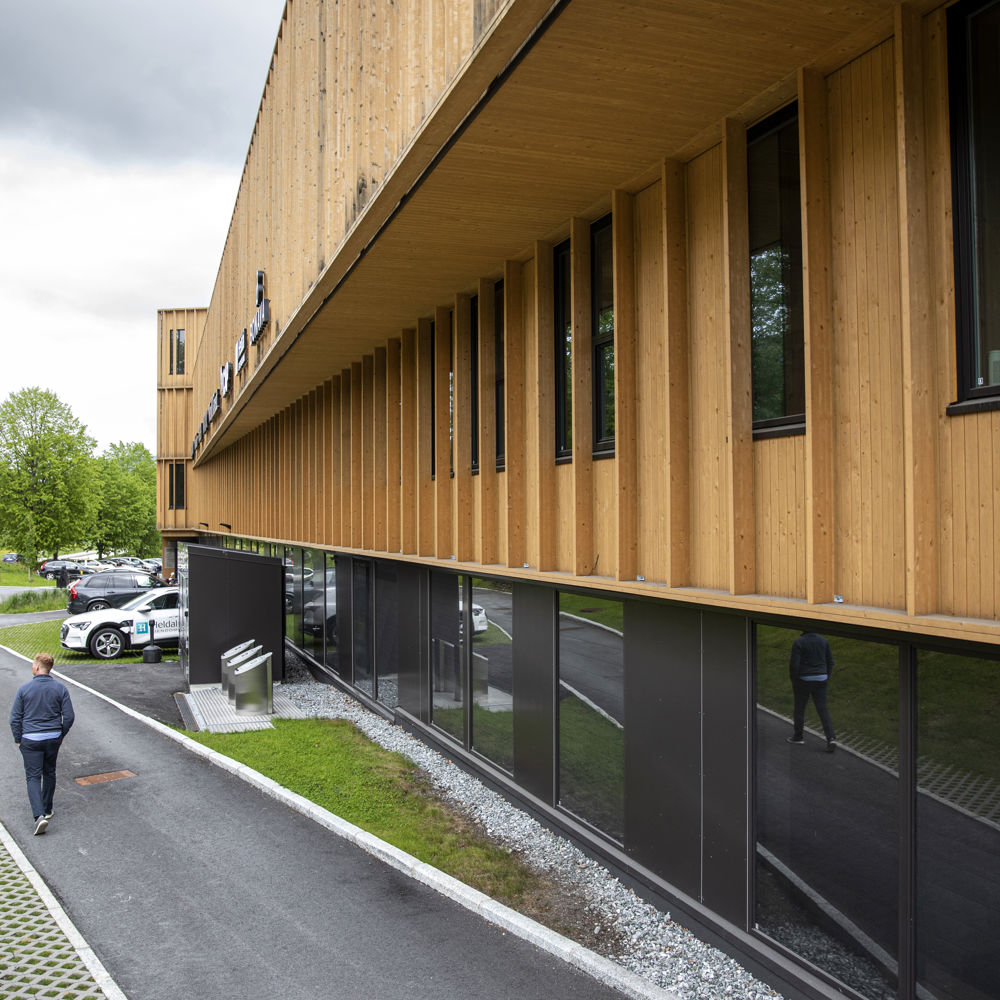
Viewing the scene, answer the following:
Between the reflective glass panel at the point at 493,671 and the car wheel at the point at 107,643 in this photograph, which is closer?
the reflective glass panel at the point at 493,671

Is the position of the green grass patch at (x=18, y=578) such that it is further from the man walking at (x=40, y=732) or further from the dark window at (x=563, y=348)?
the dark window at (x=563, y=348)

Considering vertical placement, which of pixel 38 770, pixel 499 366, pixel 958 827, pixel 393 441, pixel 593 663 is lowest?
pixel 38 770

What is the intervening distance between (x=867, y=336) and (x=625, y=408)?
2.48 meters

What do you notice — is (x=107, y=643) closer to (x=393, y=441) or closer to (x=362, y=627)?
(x=362, y=627)

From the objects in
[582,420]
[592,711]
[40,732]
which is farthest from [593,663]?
[40,732]

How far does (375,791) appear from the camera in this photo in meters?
10.1

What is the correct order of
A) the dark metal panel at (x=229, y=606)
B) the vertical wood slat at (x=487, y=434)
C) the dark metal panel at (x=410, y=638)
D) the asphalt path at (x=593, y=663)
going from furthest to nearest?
the dark metal panel at (x=229, y=606) < the dark metal panel at (x=410, y=638) < the vertical wood slat at (x=487, y=434) < the asphalt path at (x=593, y=663)

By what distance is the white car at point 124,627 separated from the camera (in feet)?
70.0

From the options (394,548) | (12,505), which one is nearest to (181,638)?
(394,548)

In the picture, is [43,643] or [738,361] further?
[43,643]

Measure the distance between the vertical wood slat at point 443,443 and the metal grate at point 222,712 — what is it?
461 centimetres

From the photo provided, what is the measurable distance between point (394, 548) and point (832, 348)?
9290 millimetres

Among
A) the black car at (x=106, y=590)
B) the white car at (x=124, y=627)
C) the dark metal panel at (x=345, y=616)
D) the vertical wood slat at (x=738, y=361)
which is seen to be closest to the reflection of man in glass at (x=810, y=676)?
the vertical wood slat at (x=738, y=361)

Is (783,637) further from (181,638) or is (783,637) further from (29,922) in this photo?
(181,638)
